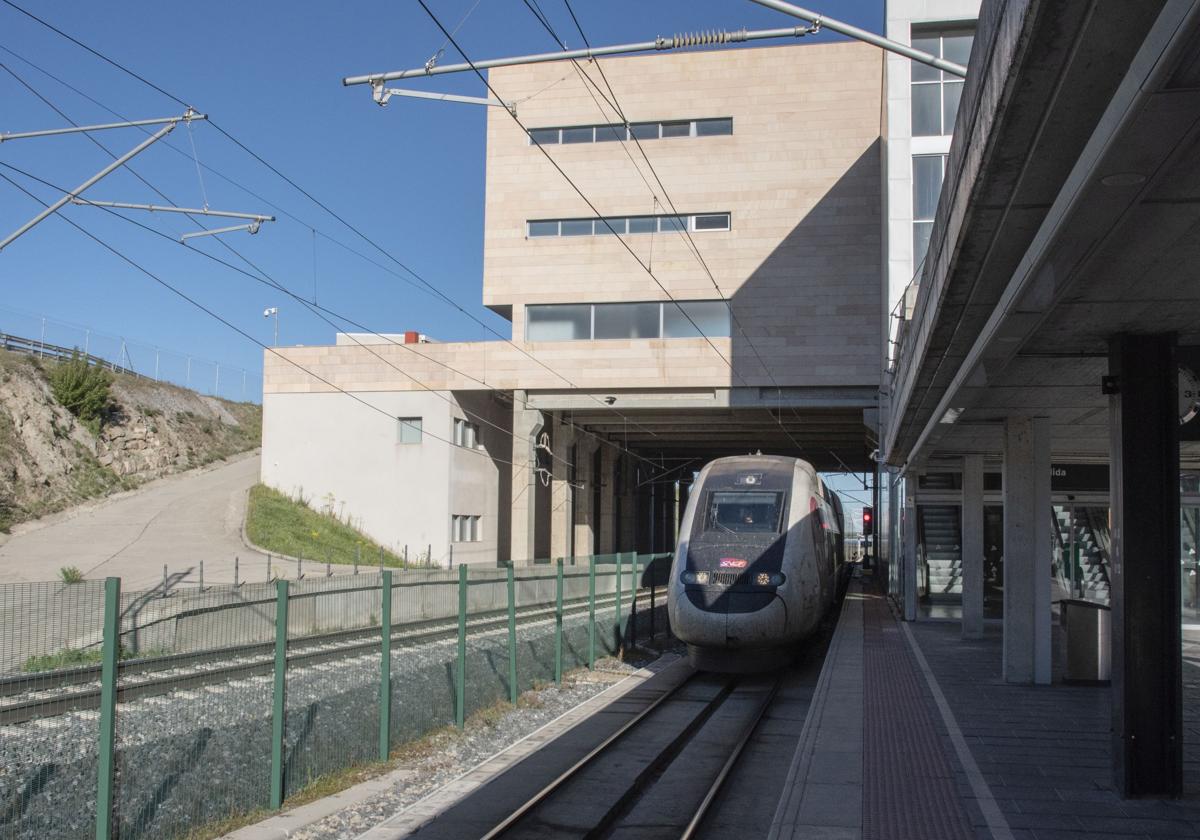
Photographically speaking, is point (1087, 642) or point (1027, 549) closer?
point (1087, 642)

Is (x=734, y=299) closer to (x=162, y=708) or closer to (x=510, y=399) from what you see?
(x=510, y=399)

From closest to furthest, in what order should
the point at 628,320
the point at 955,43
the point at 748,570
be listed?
the point at 748,570 < the point at 955,43 < the point at 628,320

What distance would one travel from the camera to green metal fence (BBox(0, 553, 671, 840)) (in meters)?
7.05

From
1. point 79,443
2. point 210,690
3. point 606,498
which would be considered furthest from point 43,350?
point 210,690

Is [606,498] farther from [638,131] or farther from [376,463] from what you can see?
[638,131]

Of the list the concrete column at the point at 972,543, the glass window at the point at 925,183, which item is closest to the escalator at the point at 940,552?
the concrete column at the point at 972,543

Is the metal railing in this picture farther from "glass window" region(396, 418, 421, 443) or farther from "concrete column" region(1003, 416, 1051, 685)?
"concrete column" region(1003, 416, 1051, 685)

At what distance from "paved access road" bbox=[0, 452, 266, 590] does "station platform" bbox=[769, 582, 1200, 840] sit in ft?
61.1

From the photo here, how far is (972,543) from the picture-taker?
1950cm

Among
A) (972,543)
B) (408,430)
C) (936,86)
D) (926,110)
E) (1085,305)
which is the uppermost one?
(936,86)

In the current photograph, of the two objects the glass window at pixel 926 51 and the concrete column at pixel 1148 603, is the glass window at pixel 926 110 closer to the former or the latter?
the glass window at pixel 926 51

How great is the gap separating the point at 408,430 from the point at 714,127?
1526 centimetres

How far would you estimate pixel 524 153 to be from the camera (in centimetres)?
3919

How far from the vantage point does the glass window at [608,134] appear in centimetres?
3872
